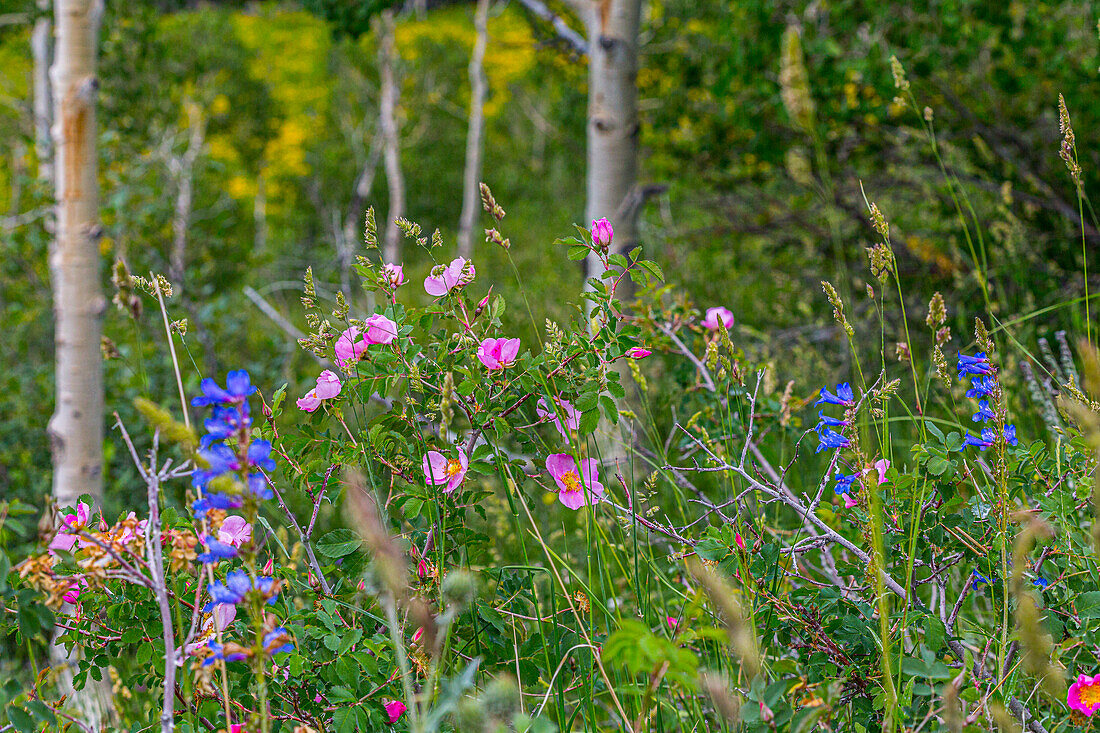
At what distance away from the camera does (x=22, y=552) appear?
321 cm

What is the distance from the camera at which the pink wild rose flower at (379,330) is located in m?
1.19

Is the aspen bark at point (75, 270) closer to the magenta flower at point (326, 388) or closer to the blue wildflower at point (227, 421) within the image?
the magenta flower at point (326, 388)

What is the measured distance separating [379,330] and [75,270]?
5.23 ft

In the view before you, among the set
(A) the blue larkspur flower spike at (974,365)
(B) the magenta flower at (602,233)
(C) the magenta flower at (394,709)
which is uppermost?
(B) the magenta flower at (602,233)

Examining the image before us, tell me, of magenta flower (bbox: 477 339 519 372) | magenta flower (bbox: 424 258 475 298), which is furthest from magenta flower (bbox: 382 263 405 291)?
magenta flower (bbox: 477 339 519 372)

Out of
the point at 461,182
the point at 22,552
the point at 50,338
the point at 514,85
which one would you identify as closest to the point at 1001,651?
the point at 22,552

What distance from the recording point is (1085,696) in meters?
0.96

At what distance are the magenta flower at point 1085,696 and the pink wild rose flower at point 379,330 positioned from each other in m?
1.00

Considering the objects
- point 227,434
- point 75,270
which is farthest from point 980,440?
point 75,270

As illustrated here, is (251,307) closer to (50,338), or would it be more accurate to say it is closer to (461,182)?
(50,338)

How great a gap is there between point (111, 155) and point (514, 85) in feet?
36.8

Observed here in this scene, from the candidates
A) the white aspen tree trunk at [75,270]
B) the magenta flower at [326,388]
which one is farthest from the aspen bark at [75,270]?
the magenta flower at [326,388]

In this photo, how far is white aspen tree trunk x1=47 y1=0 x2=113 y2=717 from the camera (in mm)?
2291

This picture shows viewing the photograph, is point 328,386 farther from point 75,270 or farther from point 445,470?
point 75,270
